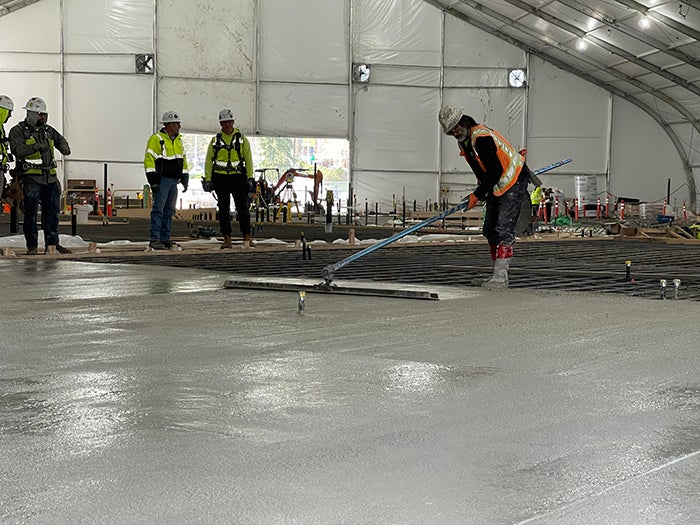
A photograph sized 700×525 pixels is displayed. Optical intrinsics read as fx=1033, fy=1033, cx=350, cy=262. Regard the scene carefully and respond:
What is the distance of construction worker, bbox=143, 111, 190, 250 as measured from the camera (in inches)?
470

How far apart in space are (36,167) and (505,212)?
5085 mm

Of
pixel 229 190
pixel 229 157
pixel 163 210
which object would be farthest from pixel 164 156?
pixel 229 190

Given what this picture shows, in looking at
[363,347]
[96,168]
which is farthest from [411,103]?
[363,347]

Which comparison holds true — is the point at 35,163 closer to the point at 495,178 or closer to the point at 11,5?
the point at 495,178

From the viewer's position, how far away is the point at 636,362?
15.1ft

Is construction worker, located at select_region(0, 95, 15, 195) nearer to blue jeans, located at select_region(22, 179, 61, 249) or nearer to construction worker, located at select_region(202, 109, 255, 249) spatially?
blue jeans, located at select_region(22, 179, 61, 249)

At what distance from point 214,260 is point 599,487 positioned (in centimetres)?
864

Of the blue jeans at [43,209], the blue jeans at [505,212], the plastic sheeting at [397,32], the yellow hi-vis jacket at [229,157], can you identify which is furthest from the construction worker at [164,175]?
the plastic sheeting at [397,32]

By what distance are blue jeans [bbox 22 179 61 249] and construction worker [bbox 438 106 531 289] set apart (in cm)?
465

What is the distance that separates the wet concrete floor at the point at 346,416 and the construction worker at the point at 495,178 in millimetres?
1987

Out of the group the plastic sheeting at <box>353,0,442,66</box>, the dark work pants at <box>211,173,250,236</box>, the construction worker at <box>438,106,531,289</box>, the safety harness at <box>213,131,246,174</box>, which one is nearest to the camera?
the construction worker at <box>438,106,531,289</box>

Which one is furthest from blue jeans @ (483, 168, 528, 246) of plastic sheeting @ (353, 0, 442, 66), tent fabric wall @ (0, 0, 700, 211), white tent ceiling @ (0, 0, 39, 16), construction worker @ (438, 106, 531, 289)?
white tent ceiling @ (0, 0, 39, 16)

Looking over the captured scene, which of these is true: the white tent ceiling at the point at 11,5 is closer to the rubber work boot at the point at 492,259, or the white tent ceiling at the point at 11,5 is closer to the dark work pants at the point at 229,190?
the dark work pants at the point at 229,190

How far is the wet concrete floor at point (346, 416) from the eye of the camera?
2490 mm
